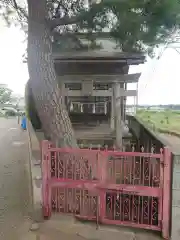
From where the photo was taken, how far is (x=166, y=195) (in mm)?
3525

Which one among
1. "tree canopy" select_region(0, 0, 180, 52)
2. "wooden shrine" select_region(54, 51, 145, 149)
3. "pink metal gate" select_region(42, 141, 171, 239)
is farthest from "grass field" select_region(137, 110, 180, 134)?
"pink metal gate" select_region(42, 141, 171, 239)

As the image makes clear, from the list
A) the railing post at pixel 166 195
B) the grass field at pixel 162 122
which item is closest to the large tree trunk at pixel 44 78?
the railing post at pixel 166 195

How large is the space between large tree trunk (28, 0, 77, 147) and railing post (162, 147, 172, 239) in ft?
6.07

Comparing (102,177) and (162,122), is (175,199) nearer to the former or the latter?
(102,177)

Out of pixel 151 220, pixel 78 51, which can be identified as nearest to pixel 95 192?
pixel 151 220

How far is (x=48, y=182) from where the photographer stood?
405 centimetres

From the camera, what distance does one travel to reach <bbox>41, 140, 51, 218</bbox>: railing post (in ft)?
13.1

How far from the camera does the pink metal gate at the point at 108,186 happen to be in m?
3.65

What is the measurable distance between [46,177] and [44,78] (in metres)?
1.74

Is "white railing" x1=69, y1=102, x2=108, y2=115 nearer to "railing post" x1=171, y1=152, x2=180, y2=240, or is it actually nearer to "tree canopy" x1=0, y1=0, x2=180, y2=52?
"tree canopy" x1=0, y1=0, x2=180, y2=52

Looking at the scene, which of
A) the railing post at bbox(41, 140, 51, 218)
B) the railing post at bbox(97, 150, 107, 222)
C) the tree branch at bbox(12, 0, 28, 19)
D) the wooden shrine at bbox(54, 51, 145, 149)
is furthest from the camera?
the wooden shrine at bbox(54, 51, 145, 149)

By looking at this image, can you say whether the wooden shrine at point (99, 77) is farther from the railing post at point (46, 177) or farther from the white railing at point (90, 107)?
the railing post at point (46, 177)

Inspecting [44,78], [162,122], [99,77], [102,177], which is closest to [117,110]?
Result: [99,77]

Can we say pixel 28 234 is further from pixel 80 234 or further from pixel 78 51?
pixel 78 51
